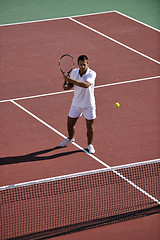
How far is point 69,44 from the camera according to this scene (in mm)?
17031

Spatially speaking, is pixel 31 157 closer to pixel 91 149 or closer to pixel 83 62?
pixel 91 149

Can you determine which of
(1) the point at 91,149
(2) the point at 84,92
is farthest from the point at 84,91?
(1) the point at 91,149

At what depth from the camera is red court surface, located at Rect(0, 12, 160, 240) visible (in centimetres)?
1046

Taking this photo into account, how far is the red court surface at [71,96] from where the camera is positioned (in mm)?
10461

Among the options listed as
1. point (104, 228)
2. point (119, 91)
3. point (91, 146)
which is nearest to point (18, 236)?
point (104, 228)

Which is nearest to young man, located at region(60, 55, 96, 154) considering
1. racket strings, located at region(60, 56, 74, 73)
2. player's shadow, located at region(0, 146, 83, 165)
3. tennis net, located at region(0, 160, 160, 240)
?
player's shadow, located at region(0, 146, 83, 165)

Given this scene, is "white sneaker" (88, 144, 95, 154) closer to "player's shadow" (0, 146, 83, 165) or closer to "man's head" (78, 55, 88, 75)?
"player's shadow" (0, 146, 83, 165)

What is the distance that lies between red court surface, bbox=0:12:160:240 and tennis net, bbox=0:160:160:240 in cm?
28

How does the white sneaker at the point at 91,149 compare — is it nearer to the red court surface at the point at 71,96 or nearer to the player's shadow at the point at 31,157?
the red court surface at the point at 71,96

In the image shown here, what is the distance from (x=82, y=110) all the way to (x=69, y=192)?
1.90 meters

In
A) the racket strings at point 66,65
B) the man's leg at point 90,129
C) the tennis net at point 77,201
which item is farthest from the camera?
the racket strings at point 66,65

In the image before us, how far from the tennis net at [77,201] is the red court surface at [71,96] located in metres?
0.28

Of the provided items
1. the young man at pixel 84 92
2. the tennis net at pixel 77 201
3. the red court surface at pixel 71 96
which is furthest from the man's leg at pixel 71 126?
the tennis net at pixel 77 201

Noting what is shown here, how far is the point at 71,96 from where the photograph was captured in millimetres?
13586
